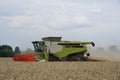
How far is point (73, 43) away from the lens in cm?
3275

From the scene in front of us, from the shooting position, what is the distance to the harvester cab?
3231cm

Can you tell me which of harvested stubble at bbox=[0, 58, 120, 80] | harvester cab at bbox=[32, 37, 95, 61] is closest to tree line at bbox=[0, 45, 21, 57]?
harvester cab at bbox=[32, 37, 95, 61]

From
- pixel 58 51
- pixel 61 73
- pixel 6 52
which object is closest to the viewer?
pixel 61 73

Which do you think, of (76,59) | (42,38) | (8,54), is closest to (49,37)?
(42,38)

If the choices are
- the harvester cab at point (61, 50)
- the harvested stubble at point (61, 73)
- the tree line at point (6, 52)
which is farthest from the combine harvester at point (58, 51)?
the tree line at point (6, 52)

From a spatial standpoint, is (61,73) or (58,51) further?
(58,51)

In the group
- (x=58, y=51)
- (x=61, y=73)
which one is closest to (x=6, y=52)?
(x=58, y=51)

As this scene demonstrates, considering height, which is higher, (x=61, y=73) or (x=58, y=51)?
(x=58, y=51)

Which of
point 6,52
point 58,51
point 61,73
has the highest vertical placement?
point 6,52

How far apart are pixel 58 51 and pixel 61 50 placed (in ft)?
0.93

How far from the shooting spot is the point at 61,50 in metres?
32.4

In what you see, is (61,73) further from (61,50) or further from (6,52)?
(6,52)

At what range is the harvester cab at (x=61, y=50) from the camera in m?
32.3

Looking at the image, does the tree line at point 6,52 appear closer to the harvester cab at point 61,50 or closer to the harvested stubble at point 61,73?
the harvester cab at point 61,50
